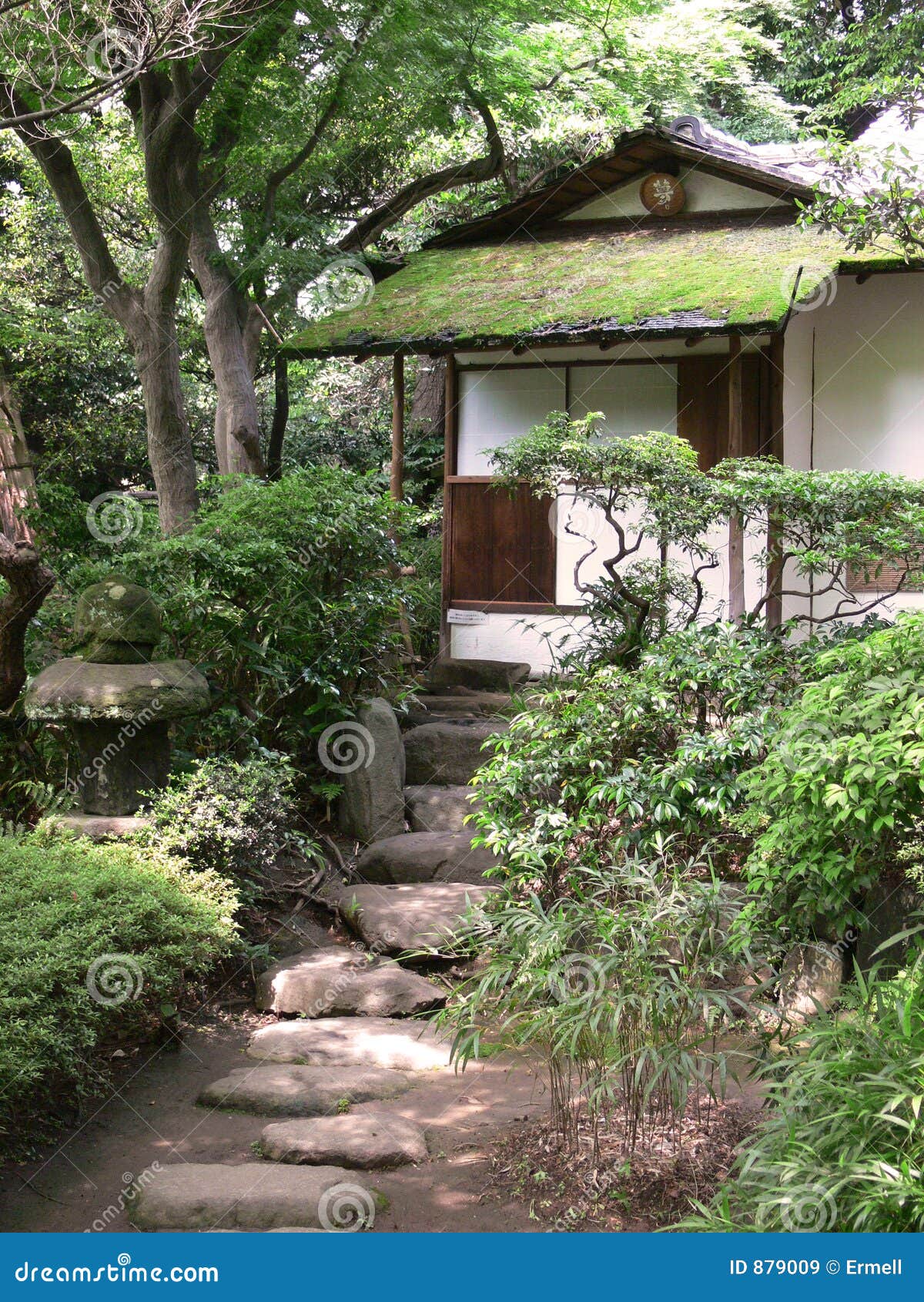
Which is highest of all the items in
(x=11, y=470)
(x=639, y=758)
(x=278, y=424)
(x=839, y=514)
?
(x=278, y=424)

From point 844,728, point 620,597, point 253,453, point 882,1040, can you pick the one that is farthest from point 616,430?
point 882,1040

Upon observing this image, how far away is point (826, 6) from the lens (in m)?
19.6

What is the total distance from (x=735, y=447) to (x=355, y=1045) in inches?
242

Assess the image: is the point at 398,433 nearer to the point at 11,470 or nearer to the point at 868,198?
the point at 11,470

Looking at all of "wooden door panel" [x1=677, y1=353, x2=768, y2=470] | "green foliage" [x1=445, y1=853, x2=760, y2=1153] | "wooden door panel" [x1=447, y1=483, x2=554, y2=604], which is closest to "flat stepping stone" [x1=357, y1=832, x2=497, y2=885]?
"green foliage" [x1=445, y1=853, x2=760, y2=1153]

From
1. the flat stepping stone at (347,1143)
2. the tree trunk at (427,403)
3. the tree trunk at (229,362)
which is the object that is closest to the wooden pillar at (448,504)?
the tree trunk at (229,362)

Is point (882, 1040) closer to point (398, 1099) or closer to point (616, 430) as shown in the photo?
point (398, 1099)

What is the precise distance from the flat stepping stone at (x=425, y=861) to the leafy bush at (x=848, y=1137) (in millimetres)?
3669

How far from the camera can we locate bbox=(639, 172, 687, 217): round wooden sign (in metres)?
11.3

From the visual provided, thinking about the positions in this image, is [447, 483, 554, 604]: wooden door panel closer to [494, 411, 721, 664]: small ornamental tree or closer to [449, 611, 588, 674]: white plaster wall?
[449, 611, 588, 674]: white plaster wall

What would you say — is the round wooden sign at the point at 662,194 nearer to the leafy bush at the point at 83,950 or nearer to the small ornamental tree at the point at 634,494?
the small ornamental tree at the point at 634,494

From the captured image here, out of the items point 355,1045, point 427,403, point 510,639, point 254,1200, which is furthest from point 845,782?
point 427,403

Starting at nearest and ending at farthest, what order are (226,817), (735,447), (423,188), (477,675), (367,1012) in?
(367,1012) < (226,817) < (735,447) < (477,675) < (423,188)

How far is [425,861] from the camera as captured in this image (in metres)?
7.48
